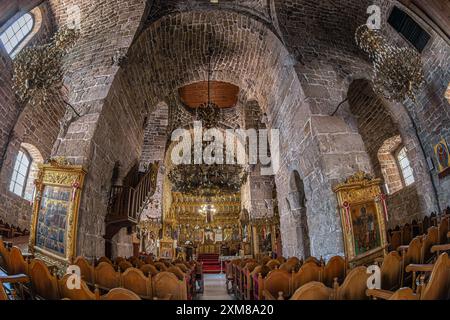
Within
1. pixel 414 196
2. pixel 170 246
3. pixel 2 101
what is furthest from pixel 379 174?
pixel 2 101

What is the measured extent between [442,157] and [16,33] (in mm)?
13547

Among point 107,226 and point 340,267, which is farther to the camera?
point 107,226

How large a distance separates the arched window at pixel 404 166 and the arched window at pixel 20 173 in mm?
15766

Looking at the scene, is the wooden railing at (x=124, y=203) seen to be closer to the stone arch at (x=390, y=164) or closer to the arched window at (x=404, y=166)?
the stone arch at (x=390, y=164)

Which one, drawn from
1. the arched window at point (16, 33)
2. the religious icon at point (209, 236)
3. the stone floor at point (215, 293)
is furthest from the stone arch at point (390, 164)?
the religious icon at point (209, 236)

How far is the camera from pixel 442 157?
8641 millimetres

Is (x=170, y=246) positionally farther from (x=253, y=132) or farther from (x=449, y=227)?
(x=449, y=227)

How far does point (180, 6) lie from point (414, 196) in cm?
1106

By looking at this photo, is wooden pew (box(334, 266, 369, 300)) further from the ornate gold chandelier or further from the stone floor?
the ornate gold chandelier

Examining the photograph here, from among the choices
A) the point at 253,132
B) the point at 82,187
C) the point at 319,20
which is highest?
the point at 319,20

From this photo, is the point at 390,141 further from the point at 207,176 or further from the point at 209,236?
the point at 209,236

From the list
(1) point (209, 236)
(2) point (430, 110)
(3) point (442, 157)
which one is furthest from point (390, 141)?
(1) point (209, 236)

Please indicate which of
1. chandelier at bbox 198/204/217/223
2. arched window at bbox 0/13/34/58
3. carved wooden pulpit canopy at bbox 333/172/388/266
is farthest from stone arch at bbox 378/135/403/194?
arched window at bbox 0/13/34/58
